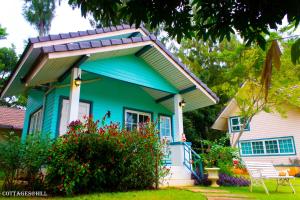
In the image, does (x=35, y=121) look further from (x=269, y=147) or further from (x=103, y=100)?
(x=269, y=147)

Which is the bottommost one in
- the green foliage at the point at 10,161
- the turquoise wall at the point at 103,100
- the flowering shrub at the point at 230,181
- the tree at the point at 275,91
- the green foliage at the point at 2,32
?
the flowering shrub at the point at 230,181

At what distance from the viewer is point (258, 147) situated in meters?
18.4

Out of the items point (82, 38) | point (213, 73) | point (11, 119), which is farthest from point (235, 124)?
point (11, 119)

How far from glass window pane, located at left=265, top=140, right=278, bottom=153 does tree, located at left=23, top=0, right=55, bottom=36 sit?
2024cm

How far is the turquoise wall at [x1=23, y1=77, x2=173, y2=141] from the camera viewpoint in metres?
8.03

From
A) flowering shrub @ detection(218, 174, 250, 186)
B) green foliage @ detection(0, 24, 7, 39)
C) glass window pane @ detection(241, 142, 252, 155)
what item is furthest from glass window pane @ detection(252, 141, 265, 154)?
green foliage @ detection(0, 24, 7, 39)

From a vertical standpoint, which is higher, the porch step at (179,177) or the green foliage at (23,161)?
the green foliage at (23,161)

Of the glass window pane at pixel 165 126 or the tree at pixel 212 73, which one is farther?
the tree at pixel 212 73

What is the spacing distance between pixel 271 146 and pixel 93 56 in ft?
50.5

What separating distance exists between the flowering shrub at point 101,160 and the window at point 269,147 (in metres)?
14.0

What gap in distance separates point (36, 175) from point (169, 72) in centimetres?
579

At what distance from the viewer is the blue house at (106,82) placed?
694 cm

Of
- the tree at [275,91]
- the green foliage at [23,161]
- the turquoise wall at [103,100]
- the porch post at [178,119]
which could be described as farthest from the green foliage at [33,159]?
the tree at [275,91]

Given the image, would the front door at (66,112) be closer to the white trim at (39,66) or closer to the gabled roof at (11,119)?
the white trim at (39,66)
